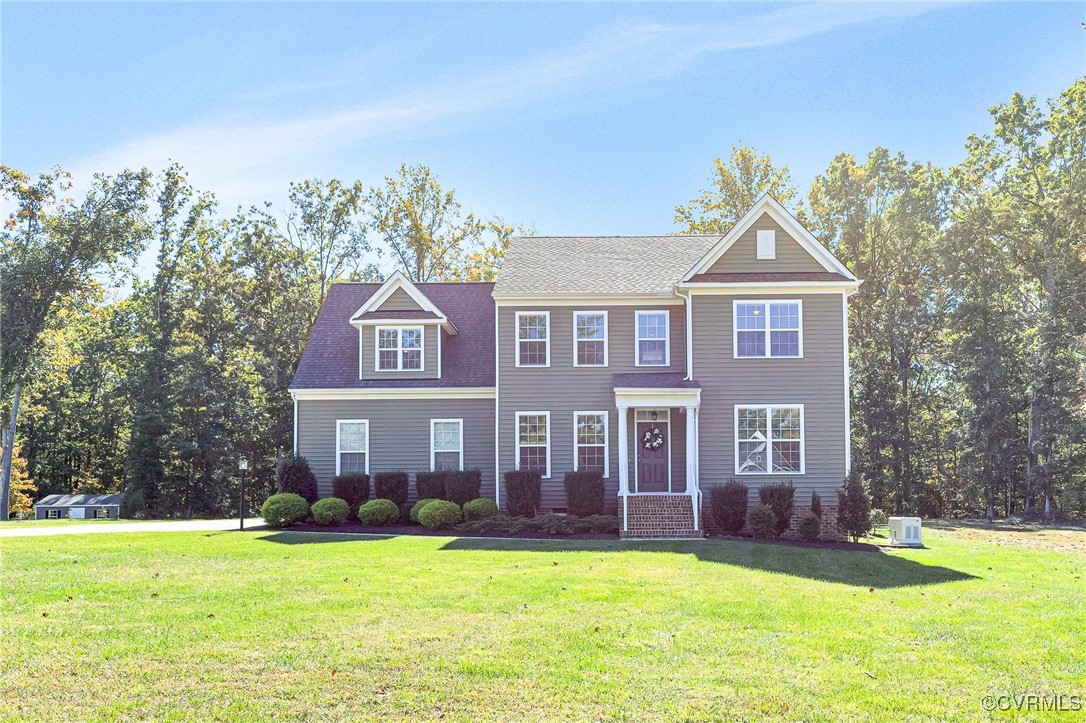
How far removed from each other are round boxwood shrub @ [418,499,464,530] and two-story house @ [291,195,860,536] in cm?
248

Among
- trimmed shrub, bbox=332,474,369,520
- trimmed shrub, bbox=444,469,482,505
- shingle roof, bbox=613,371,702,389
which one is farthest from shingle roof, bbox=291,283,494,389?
shingle roof, bbox=613,371,702,389

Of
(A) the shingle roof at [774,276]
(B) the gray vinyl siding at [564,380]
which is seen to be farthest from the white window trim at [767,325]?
(B) the gray vinyl siding at [564,380]

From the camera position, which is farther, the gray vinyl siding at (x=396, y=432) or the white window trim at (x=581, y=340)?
the gray vinyl siding at (x=396, y=432)

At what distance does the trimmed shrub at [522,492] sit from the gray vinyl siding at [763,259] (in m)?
7.05

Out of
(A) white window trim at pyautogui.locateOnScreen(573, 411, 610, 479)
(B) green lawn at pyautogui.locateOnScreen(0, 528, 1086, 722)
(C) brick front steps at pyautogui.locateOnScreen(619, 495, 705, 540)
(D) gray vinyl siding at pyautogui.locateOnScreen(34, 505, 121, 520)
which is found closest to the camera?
(B) green lawn at pyautogui.locateOnScreen(0, 528, 1086, 722)

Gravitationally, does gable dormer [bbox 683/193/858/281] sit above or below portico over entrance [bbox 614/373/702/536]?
above

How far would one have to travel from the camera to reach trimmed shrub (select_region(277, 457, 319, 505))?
995 inches

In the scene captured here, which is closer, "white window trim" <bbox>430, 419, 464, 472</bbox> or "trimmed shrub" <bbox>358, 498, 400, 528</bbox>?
"trimmed shrub" <bbox>358, 498, 400, 528</bbox>

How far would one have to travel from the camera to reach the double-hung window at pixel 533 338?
82.4 ft

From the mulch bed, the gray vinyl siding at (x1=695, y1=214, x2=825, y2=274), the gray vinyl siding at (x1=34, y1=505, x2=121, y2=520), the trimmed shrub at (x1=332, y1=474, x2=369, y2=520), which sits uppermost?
the gray vinyl siding at (x1=695, y1=214, x2=825, y2=274)

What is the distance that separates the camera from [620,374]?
2491 cm

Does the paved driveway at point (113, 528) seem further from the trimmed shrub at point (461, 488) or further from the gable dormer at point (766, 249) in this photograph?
the gable dormer at point (766, 249)

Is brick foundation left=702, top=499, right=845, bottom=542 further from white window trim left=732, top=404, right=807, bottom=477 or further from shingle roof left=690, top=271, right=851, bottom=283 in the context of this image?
shingle roof left=690, top=271, right=851, bottom=283

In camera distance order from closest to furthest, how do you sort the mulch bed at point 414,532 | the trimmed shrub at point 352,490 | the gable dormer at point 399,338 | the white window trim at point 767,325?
the mulch bed at point 414,532 → the white window trim at point 767,325 → the trimmed shrub at point 352,490 → the gable dormer at point 399,338
